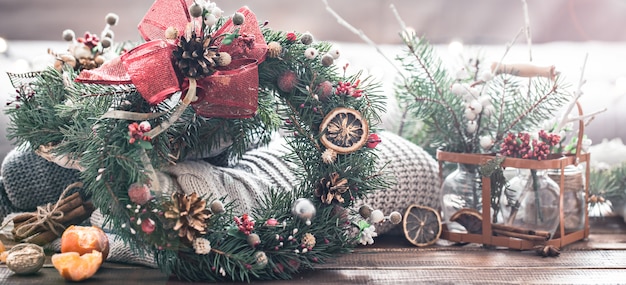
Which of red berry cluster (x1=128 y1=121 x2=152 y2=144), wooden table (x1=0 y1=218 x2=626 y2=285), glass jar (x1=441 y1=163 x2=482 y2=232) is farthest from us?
glass jar (x1=441 y1=163 x2=482 y2=232)

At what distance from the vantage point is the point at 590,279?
0.86 meters

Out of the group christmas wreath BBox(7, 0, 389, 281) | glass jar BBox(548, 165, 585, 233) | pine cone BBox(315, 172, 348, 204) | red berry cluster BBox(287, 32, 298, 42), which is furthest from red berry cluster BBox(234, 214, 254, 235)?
glass jar BBox(548, 165, 585, 233)

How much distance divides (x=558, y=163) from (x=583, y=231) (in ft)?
0.53

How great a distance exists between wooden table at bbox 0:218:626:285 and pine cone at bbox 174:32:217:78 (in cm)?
26

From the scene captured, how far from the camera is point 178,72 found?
78 cm

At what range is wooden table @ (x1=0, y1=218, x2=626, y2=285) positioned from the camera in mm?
839

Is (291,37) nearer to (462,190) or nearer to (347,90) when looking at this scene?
(347,90)

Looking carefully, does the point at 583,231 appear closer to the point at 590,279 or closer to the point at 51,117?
the point at 590,279

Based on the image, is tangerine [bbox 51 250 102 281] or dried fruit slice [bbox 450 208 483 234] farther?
dried fruit slice [bbox 450 208 483 234]

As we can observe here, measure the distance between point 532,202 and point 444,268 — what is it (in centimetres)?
21

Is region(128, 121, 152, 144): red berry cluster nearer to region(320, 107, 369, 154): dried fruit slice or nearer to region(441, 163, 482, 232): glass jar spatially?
region(320, 107, 369, 154): dried fruit slice

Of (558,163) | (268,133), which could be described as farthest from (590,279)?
(268,133)

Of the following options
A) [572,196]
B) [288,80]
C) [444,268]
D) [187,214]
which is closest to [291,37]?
[288,80]

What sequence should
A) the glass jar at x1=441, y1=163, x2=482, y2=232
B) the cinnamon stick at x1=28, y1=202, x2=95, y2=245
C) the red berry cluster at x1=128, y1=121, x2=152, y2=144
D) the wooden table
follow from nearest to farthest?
the red berry cluster at x1=128, y1=121, x2=152, y2=144, the wooden table, the cinnamon stick at x1=28, y1=202, x2=95, y2=245, the glass jar at x1=441, y1=163, x2=482, y2=232
